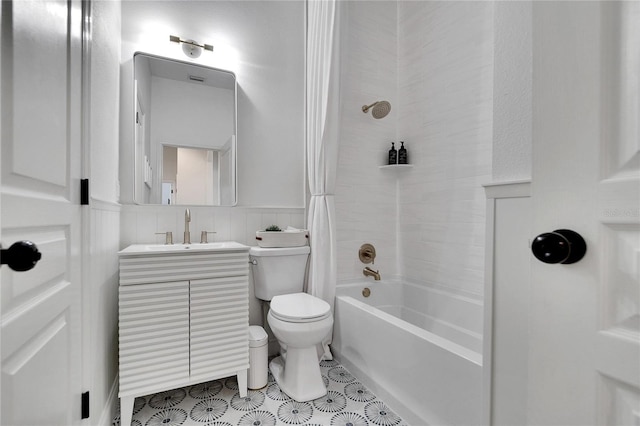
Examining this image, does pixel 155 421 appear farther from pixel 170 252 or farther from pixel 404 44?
pixel 404 44

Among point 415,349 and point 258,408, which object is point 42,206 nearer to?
point 258,408

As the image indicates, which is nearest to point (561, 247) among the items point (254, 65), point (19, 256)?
point (19, 256)

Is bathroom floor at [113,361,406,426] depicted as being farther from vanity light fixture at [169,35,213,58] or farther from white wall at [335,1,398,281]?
vanity light fixture at [169,35,213,58]

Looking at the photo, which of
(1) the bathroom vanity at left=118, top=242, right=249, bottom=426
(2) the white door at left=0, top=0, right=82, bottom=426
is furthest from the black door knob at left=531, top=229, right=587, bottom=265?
(1) the bathroom vanity at left=118, top=242, right=249, bottom=426

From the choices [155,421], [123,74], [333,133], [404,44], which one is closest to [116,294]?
[155,421]

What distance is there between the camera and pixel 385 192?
8.66 ft

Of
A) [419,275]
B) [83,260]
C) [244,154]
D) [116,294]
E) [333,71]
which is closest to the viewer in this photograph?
[83,260]

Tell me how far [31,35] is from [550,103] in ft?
3.64

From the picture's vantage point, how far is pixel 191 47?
2.10 metres

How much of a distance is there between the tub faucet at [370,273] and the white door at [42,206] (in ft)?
6.08

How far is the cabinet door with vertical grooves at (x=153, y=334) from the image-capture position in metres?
1.52

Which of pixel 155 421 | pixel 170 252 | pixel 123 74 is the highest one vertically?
pixel 123 74

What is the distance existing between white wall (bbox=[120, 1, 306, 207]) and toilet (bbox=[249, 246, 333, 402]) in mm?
464

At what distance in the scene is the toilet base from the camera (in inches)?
69.4
